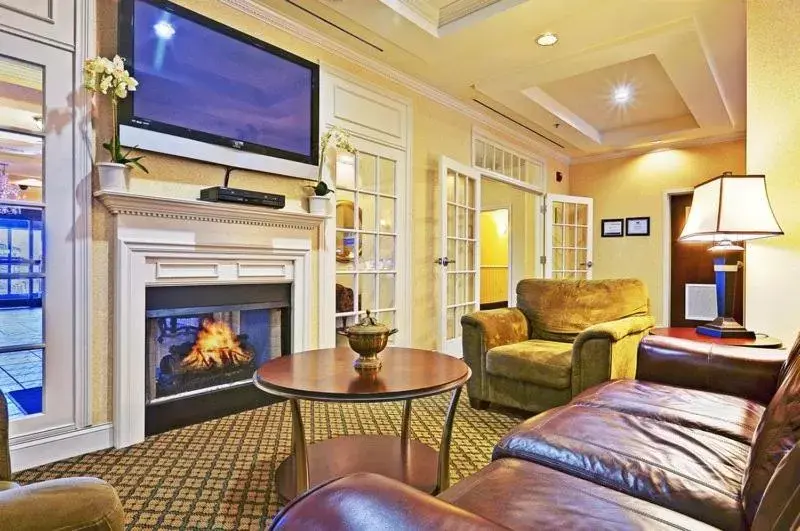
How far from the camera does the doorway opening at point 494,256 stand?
845 centimetres

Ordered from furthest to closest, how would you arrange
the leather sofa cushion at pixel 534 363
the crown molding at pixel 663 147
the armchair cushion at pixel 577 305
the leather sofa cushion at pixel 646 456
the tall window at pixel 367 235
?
the crown molding at pixel 663 147 < the tall window at pixel 367 235 < the armchair cushion at pixel 577 305 < the leather sofa cushion at pixel 534 363 < the leather sofa cushion at pixel 646 456

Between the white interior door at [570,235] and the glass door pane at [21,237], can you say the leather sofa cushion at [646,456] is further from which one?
the white interior door at [570,235]

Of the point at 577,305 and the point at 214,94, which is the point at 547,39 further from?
the point at 214,94

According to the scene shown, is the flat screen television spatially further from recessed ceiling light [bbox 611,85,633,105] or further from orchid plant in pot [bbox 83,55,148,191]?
recessed ceiling light [bbox 611,85,633,105]

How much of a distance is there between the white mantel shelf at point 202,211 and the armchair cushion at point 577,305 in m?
1.68

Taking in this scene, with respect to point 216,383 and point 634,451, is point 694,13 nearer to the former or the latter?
point 634,451

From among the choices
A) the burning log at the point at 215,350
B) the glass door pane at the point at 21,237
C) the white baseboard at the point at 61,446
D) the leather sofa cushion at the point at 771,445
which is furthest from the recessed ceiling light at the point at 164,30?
the leather sofa cushion at the point at 771,445

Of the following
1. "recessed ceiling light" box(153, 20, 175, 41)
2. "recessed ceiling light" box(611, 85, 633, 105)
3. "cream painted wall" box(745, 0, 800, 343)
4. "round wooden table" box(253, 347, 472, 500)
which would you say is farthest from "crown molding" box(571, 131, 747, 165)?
"recessed ceiling light" box(153, 20, 175, 41)

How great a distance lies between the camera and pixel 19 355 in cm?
207

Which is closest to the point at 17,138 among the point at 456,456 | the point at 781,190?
the point at 456,456

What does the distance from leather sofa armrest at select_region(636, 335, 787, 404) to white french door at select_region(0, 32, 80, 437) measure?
8.78 feet

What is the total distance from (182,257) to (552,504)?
2.29m

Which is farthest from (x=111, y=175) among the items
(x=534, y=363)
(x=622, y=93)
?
(x=622, y=93)

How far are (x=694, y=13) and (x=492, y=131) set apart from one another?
239 cm
